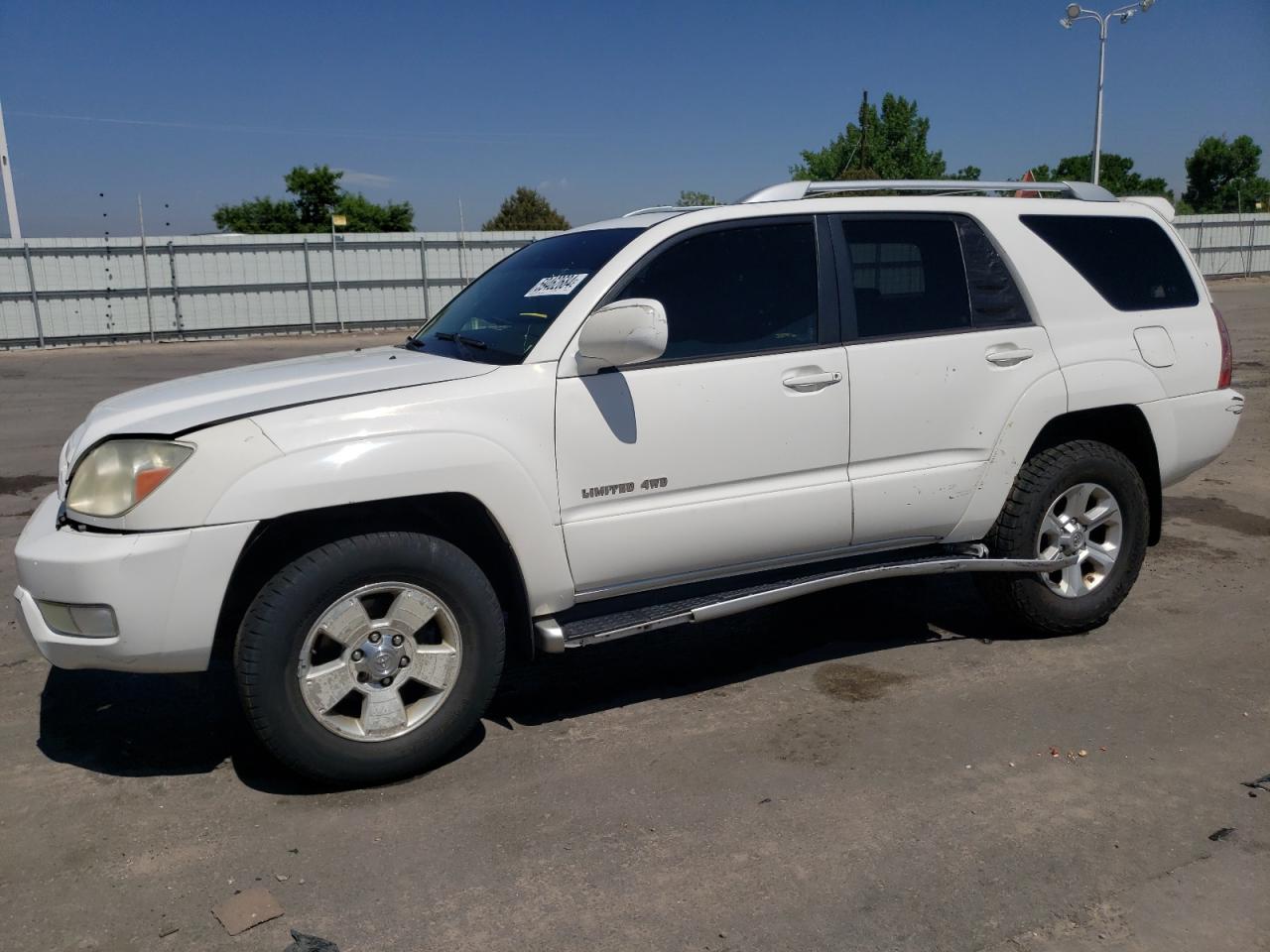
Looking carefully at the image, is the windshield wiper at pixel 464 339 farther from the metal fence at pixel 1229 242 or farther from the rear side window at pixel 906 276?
the metal fence at pixel 1229 242

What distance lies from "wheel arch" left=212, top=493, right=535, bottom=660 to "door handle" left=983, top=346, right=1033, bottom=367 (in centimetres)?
216

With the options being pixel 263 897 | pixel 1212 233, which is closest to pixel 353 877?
pixel 263 897

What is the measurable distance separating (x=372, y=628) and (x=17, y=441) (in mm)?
8544

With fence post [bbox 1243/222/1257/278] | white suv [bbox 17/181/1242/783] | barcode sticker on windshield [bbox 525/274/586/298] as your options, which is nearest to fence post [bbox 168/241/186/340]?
white suv [bbox 17/181/1242/783]

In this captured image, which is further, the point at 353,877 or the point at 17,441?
the point at 17,441

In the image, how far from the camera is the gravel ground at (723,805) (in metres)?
2.85

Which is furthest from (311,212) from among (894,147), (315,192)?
(894,147)

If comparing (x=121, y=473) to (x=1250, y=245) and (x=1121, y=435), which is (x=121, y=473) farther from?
(x=1250, y=245)

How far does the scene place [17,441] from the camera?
33.9 feet

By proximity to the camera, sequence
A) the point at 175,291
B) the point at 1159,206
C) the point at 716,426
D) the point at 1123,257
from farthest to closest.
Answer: the point at 175,291 < the point at 1159,206 < the point at 1123,257 < the point at 716,426

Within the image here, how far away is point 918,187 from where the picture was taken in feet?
15.0

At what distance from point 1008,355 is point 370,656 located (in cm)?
282

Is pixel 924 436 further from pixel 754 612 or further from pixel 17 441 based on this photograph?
pixel 17 441

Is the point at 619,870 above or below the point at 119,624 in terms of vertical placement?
below
